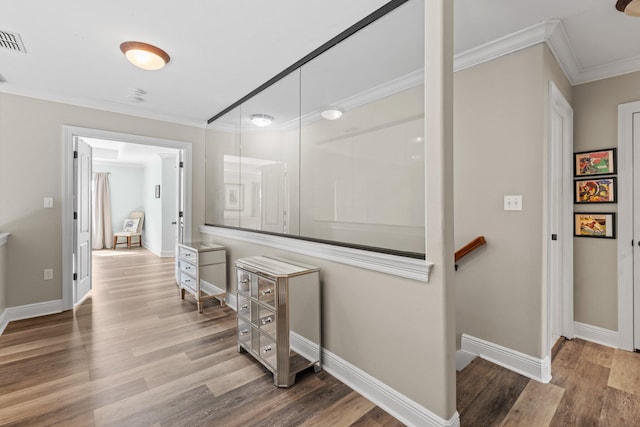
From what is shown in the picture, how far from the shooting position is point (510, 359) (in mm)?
2232

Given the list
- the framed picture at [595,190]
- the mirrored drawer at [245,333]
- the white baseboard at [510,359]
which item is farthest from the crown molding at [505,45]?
the mirrored drawer at [245,333]

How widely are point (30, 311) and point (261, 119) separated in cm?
332

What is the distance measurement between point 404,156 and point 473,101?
1.09 m

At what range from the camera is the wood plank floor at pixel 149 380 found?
67.4 inches

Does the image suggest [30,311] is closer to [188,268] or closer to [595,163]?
[188,268]

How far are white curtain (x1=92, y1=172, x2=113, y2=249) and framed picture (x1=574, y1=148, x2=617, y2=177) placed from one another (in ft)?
31.2

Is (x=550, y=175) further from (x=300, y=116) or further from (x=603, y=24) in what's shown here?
(x=300, y=116)

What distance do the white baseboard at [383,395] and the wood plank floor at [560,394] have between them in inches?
10.7

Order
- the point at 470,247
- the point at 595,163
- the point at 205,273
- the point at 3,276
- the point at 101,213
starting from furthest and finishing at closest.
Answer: the point at 101,213 < the point at 205,273 < the point at 3,276 < the point at 595,163 < the point at 470,247

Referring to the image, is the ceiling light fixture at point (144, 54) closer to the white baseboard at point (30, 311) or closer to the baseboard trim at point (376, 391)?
the baseboard trim at point (376, 391)

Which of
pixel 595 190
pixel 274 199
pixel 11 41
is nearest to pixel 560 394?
pixel 595 190

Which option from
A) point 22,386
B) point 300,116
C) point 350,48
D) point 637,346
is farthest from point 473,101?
point 22,386

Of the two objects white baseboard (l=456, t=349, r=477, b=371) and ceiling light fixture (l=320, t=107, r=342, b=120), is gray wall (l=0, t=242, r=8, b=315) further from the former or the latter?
white baseboard (l=456, t=349, r=477, b=371)

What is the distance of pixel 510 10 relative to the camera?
6.23 ft
